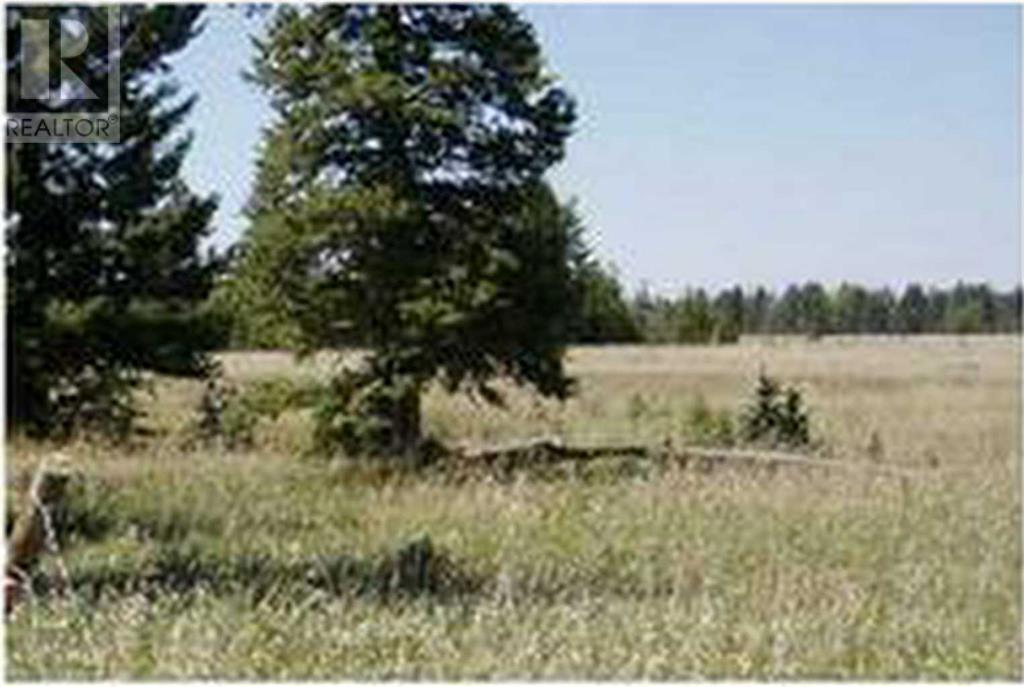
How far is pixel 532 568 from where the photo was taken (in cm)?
1331

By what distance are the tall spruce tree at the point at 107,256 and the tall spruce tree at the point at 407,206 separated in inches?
200

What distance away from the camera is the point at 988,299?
173m

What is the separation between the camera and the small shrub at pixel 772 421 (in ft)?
85.9

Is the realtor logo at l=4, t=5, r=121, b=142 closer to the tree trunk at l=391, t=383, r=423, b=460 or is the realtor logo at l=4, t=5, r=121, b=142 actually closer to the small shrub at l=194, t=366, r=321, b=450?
the small shrub at l=194, t=366, r=321, b=450

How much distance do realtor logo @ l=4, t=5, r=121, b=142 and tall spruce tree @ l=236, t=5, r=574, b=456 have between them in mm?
3054

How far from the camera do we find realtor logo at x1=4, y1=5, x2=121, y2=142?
25.5 m

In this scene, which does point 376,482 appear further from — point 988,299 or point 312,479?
point 988,299

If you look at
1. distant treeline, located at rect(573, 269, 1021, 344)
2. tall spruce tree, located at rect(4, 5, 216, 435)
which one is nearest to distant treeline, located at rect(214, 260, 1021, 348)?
distant treeline, located at rect(573, 269, 1021, 344)

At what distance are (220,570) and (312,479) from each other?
8755mm

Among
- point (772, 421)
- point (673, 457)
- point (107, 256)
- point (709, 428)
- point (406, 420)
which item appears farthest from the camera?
point (107, 256)

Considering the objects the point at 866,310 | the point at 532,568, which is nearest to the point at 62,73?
the point at 532,568

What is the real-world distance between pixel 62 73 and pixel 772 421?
32.9 feet

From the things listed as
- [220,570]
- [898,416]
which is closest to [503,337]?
[220,570]

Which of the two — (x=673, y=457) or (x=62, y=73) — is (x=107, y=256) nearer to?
(x=62, y=73)
